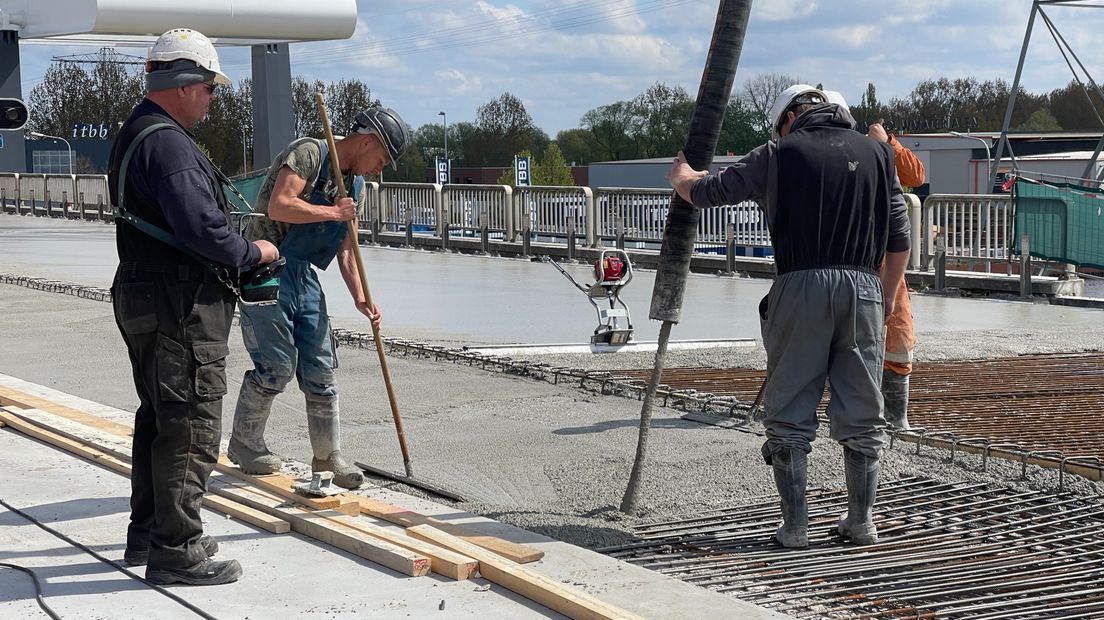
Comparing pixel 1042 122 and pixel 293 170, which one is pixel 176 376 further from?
pixel 1042 122

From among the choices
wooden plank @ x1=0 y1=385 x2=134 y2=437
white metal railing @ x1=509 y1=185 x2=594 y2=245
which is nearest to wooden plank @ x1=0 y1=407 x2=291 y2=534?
wooden plank @ x1=0 y1=385 x2=134 y2=437

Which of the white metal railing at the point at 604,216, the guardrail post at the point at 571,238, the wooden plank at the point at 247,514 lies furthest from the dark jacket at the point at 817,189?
the guardrail post at the point at 571,238

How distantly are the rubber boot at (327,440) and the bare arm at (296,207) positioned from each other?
909mm

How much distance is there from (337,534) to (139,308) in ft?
3.92

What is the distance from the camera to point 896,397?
756cm

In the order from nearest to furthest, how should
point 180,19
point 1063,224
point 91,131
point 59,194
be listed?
point 1063,224
point 180,19
point 59,194
point 91,131

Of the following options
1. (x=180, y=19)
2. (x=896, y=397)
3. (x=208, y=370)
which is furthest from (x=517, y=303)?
(x=180, y=19)

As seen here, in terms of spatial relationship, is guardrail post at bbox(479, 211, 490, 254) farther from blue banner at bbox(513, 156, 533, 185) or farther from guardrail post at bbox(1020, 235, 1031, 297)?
blue banner at bbox(513, 156, 533, 185)

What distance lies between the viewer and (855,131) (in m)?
5.38

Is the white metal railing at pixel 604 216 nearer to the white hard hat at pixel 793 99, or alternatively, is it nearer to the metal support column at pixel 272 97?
the metal support column at pixel 272 97

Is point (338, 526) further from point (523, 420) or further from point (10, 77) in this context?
point (10, 77)

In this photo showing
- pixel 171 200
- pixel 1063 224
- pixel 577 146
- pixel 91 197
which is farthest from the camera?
pixel 577 146

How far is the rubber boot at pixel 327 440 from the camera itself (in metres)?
6.21

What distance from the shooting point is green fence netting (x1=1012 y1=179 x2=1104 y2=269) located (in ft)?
55.8
